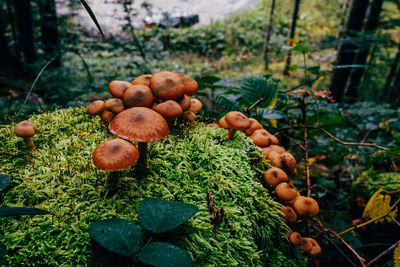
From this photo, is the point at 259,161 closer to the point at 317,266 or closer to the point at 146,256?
the point at 146,256

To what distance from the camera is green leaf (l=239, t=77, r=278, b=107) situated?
7.30ft

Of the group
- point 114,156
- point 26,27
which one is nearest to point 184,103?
point 114,156

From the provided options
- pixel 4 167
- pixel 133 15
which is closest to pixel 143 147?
pixel 4 167

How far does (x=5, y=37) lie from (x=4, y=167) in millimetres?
8042

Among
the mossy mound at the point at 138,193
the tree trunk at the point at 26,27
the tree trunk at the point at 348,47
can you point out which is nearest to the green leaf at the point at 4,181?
the mossy mound at the point at 138,193

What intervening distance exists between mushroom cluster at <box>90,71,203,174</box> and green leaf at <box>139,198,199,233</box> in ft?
0.87

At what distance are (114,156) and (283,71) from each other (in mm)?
8446

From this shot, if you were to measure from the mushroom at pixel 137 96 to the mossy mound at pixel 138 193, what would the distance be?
1.14 ft

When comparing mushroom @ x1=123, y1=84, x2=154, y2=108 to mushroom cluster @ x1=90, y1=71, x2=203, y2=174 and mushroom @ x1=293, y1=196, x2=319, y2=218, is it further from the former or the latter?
mushroom @ x1=293, y1=196, x2=319, y2=218

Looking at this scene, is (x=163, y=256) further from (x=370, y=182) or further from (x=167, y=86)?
(x=370, y=182)

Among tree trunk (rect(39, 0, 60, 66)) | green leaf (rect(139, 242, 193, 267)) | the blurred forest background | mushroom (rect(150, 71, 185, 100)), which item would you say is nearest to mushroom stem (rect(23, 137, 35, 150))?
the blurred forest background

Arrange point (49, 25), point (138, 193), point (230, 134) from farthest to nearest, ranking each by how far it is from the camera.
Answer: point (49, 25), point (230, 134), point (138, 193)

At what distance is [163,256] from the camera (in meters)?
0.95

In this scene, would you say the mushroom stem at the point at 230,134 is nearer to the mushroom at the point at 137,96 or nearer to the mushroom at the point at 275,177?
the mushroom at the point at 275,177
